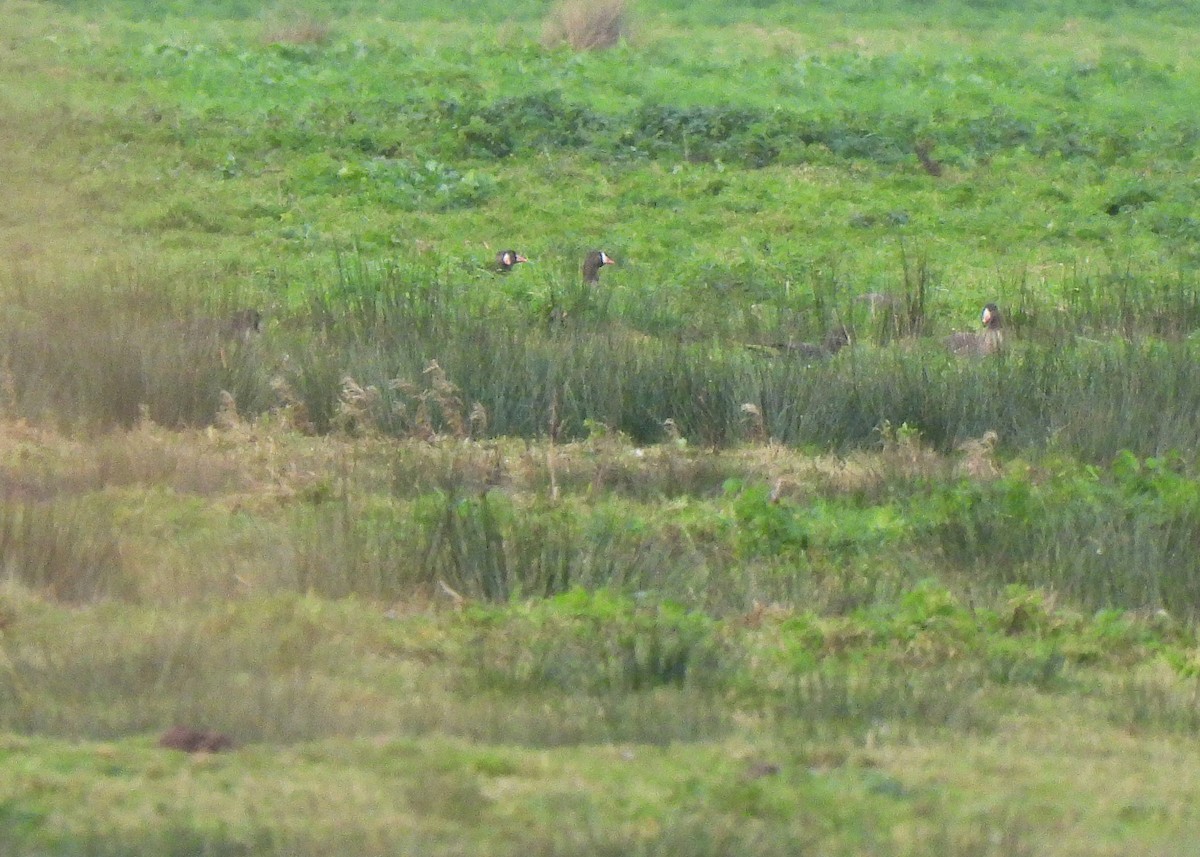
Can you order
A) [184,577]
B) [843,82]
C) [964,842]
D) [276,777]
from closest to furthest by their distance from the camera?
[964,842], [276,777], [184,577], [843,82]

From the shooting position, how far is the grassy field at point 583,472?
3742mm

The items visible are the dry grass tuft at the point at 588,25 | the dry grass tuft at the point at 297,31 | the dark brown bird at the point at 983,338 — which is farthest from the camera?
the dry grass tuft at the point at 588,25

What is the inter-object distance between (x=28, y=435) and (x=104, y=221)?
21.3 ft

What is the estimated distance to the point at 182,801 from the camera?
11.4ft

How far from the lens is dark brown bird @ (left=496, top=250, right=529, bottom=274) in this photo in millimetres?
12688

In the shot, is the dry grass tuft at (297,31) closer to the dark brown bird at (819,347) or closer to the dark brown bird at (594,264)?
the dark brown bird at (594,264)

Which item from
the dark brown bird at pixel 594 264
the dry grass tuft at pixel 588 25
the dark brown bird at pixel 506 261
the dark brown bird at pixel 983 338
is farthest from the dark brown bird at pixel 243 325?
the dry grass tuft at pixel 588 25

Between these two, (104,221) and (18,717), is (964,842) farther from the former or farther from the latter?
(104,221)

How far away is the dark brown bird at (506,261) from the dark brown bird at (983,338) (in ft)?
10.6

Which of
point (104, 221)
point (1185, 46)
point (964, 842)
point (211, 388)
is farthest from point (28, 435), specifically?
point (1185, 46)

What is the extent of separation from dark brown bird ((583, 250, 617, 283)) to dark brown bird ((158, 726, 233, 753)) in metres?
8.17

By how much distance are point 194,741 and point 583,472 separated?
3.63m

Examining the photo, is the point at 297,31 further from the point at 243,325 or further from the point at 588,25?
the point at 243,325

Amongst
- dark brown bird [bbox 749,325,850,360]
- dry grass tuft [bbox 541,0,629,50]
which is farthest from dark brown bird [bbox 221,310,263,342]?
dry grass tuft [bbox 541,0,629,50]
